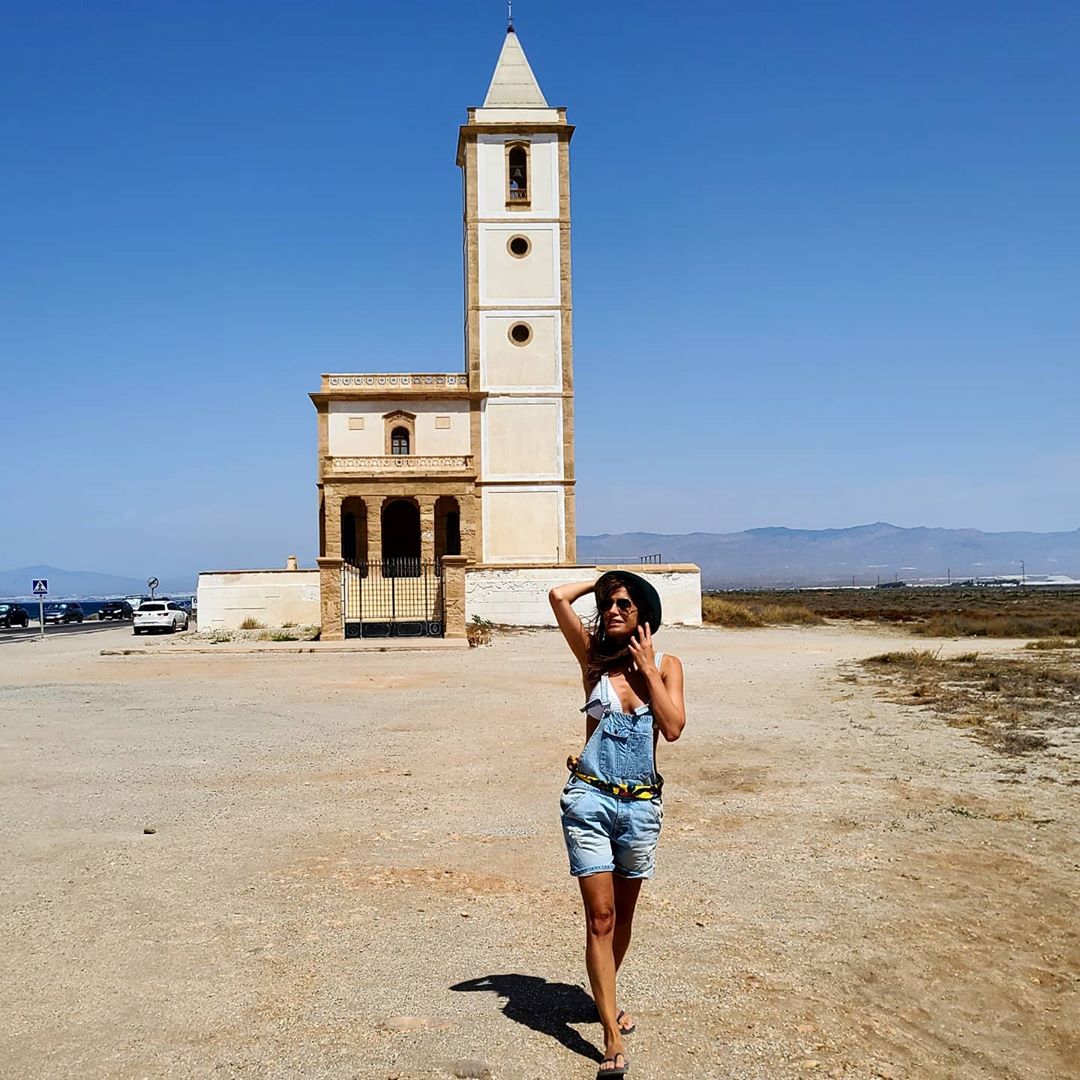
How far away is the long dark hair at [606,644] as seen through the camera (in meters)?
4.34

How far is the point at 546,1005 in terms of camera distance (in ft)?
15.1

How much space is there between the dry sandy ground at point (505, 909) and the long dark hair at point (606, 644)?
1438 millimetres

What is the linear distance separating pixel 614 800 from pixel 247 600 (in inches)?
1227

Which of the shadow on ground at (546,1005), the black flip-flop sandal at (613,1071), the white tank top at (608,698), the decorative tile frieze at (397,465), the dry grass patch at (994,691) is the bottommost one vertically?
the shadow on ground at (546,1005)

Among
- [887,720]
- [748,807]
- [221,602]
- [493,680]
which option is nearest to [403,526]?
[221,602]

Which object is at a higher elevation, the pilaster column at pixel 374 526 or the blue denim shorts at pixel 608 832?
the pilaster column at pixel 374 526

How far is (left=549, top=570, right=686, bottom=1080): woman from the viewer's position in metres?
4.11

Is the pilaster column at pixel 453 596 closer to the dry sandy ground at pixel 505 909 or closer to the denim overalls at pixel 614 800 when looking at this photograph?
the dry sandy ground at pixel 505 909

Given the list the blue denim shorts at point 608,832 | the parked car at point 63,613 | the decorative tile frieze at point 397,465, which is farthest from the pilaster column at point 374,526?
the blue denim shorts at point 608,832

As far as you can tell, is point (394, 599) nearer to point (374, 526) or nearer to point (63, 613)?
point (374, 526)

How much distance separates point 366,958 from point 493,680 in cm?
1279

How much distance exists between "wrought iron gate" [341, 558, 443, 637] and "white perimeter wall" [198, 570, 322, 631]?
3000 mm

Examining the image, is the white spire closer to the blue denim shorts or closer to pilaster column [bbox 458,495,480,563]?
pilaster column [bbox 458,495,480,563]

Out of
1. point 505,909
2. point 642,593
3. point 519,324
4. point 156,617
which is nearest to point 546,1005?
point 505,909
